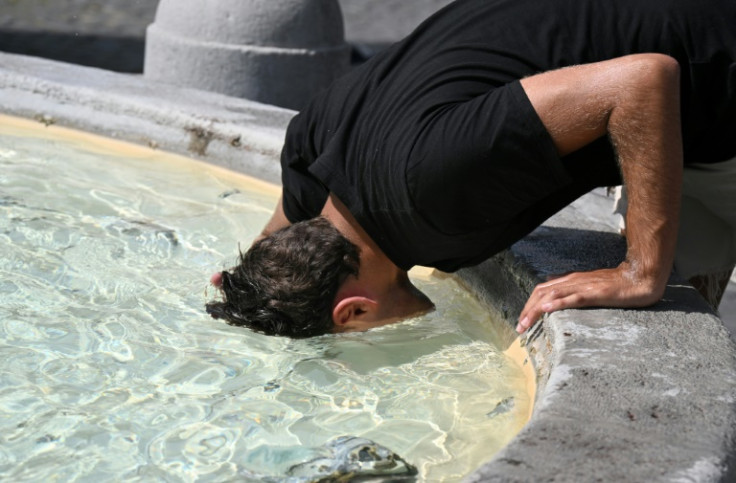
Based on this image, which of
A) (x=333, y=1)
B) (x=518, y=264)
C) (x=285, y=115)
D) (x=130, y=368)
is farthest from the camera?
(x=333, y=1)

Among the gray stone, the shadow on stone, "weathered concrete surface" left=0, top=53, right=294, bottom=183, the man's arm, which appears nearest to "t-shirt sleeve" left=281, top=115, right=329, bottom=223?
the man's arm

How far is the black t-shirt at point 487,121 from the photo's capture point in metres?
2.50

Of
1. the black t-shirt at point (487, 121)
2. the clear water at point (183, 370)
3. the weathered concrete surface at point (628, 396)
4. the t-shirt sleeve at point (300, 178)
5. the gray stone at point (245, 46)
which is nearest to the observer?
the weathered concrete surface at point (628, 396)

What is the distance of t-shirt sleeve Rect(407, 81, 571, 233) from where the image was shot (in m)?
2.46

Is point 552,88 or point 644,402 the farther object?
point 552,88

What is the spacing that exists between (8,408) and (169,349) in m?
0.50

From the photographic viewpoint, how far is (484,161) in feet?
8.16

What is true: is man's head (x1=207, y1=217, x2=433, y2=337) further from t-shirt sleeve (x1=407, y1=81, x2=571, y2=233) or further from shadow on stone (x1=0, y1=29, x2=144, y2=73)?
shadow on stone (x1=0, y1=29, x2=144, y2=73)

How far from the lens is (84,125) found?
4527 millimetres

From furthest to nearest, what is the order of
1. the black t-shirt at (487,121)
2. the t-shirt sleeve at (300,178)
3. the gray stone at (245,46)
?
1. the gray stone at (245,46)
2. the t-shirt sleeve at (300,178)
3. the black t-shirt at (487,121)

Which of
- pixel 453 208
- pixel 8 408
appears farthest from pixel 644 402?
pixel 8 408

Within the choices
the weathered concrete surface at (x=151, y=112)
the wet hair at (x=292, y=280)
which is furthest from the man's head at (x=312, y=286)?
the weathered concrete surface at (x=151, y=112)

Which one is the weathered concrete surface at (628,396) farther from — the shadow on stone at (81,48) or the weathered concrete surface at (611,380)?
the shadow on stone at (81,48)

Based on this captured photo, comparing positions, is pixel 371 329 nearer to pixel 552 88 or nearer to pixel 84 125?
pixel 552 88
